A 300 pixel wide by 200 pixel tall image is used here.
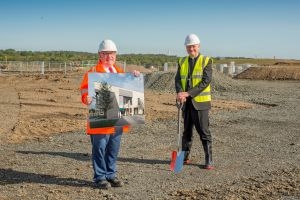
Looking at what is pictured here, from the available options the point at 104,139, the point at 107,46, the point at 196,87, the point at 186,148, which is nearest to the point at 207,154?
the point at 186,148

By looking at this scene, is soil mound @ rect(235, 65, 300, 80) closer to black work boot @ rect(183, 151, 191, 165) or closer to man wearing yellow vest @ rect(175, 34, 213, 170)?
black work boot @ rect(183, 151, 191, 165)

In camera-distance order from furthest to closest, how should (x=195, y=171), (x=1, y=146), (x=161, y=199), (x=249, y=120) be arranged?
(x=249, y=120)
(x=1, y=146)
(x=195, y=171)
(x=161, y=199)

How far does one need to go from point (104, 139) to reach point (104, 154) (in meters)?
0.25

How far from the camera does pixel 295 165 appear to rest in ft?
28.0

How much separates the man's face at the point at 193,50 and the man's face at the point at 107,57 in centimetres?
168

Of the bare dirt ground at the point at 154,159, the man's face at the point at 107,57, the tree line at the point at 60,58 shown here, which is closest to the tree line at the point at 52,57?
the tree line at the point at 60,58

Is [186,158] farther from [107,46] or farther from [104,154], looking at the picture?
[107,46]

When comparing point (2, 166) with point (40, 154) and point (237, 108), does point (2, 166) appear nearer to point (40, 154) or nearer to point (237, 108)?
point (40, 154)

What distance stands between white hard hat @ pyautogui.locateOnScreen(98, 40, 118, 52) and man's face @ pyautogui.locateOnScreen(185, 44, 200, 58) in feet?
5.68

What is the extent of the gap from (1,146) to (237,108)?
1087 cm

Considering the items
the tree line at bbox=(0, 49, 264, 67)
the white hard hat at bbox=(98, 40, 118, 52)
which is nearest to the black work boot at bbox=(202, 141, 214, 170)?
the white hard hat at bbox=(98, 40, 118, 52)

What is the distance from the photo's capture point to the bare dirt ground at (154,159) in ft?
21.9

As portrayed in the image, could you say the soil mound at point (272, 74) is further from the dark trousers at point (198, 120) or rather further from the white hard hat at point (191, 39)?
the white hard hat at point (191, 39)

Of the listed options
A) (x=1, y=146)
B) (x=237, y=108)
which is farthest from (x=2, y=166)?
(x=237, y=108)
